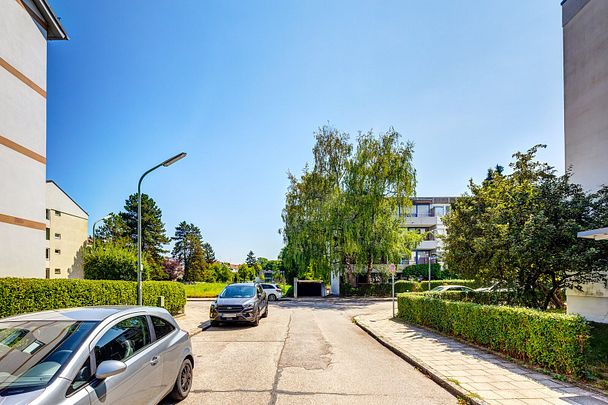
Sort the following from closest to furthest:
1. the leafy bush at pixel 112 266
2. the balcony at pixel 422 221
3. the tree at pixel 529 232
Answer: the tree at pixel 529 232
the leafy bush at pixel 112 266
the balcony at pixel 422 221

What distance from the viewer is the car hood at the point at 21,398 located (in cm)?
280

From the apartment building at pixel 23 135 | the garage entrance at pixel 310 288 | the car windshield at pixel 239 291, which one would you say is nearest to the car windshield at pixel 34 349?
the apartment building at pixel 23 135

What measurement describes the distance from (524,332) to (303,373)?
452cm

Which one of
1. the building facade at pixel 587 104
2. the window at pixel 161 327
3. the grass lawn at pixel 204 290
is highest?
the building facade at pixel 587 104

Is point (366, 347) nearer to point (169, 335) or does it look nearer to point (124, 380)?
point (169, 335)

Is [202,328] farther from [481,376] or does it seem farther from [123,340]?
[123,340]

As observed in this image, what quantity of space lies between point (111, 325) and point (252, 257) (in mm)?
126516

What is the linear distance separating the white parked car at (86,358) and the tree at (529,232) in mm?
10097

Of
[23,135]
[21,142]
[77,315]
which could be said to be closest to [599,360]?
[77,315]

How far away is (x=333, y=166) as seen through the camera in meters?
31.3

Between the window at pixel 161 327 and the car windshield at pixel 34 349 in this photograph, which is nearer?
the car windshield at pixel 34 349

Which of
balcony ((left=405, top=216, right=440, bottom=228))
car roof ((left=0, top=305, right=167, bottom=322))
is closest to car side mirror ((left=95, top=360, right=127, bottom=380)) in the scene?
car roof ((left=0, top=305, right=167, bottom=322))

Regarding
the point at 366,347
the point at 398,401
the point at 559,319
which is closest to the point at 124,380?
the point at 398,401

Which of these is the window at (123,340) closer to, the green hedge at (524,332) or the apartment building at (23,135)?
the green hedge at (524,332)
